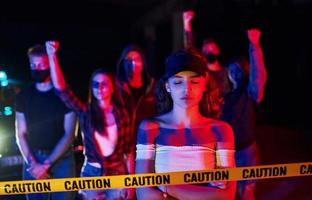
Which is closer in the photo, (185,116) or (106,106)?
(185,116)

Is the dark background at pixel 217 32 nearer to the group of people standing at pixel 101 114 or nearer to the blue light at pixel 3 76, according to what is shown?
the blue light at pixel 3 76

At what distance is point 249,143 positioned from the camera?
482cm

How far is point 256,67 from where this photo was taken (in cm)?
454

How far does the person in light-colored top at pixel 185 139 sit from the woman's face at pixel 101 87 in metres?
1.76

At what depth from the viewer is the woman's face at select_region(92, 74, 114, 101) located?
465 centimetres

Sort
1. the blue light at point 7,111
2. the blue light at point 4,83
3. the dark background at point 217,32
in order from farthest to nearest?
the dark background at point 217,32 → the blue light at point 4,83 → the blue light at point 7,111

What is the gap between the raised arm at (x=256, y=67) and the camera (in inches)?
167

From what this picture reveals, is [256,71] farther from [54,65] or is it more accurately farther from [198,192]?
[198,192]

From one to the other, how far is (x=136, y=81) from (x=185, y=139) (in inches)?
96.8

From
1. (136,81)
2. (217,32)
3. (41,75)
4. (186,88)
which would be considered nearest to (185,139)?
(186,88)

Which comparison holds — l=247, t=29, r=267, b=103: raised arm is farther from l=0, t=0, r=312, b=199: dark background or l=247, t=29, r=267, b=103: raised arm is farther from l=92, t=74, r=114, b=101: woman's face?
l=0, t=0, r=312, b=199: dark background

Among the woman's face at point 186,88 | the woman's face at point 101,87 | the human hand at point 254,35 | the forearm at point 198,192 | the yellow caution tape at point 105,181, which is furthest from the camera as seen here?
the woman's face at point 101,87

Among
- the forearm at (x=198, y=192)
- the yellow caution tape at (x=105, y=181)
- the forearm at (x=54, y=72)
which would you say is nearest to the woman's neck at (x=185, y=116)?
the forearm at (x=198, y=192)

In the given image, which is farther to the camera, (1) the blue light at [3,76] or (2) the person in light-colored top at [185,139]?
(1) the blue light at [3,76]
